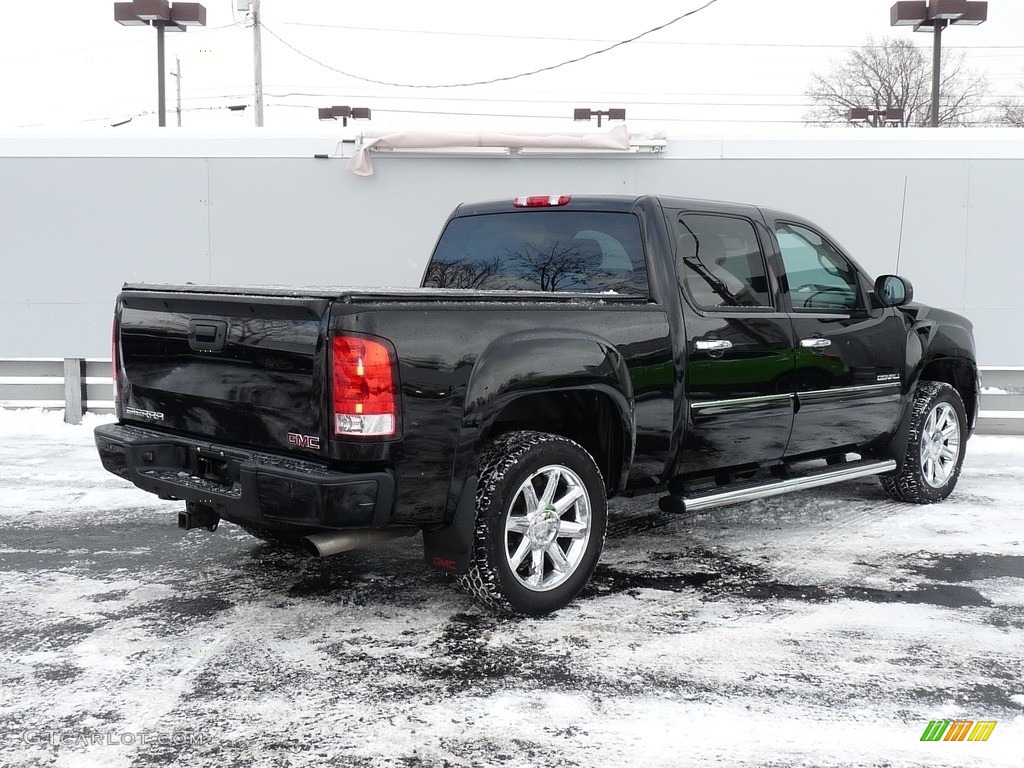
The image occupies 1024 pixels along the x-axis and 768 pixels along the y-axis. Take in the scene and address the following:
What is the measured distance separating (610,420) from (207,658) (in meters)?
2.00

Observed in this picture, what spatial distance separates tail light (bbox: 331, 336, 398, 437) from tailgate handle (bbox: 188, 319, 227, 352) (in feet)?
2.14

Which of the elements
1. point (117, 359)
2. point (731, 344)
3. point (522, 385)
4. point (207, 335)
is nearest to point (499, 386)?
point (522, 385)

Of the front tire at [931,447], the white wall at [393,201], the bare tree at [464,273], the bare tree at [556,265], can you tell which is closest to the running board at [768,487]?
the front tire at [931,447]

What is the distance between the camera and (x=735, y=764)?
302 centimetres

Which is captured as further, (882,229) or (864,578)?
(882,229)

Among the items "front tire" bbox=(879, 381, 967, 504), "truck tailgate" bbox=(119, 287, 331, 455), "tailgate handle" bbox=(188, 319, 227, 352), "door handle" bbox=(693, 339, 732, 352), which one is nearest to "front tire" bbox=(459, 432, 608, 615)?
"truck tailgate" bbox=(119, 287, 331, 455)

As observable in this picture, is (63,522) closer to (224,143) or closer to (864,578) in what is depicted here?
(864,578)

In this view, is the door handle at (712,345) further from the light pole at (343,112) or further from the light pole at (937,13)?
the light pole at (343,112)

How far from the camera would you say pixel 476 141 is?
10109 mm

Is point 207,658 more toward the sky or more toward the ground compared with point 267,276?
more toward the ground

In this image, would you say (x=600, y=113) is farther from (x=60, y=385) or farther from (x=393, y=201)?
(x=60, y=385)

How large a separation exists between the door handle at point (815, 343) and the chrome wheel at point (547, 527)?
1.78m

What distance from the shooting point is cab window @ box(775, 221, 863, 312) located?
570 cm

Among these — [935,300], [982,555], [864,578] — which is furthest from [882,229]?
[864,578]
